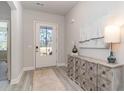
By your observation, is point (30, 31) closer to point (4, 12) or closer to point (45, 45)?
point (45, 45)

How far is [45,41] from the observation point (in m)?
5.89

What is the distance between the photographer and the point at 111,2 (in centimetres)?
262

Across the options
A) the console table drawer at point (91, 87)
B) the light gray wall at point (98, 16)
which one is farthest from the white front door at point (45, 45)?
the console table drawer at point (91, 87)

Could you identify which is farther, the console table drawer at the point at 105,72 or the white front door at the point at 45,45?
the white front door at the point at 45,45

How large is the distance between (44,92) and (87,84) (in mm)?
1037

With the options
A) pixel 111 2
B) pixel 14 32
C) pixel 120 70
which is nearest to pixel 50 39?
pixel 14 32

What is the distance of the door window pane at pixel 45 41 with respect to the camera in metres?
5.82

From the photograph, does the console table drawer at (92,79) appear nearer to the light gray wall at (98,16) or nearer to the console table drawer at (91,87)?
the console table drawer at (91,87)

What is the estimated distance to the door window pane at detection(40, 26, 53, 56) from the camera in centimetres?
582

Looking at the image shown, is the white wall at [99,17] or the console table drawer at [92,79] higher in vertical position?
the white wall at [99,17]

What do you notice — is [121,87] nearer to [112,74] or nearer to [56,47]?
[112,74]

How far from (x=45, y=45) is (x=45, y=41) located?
0.19 meters

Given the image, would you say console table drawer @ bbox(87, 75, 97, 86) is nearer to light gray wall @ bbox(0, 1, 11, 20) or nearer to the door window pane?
light gray wall @ bbox(0, 1, 11, 20)

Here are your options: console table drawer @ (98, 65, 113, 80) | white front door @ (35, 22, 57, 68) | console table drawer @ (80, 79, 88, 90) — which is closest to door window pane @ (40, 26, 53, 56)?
white front door @ (35, 22, 57, 68)
